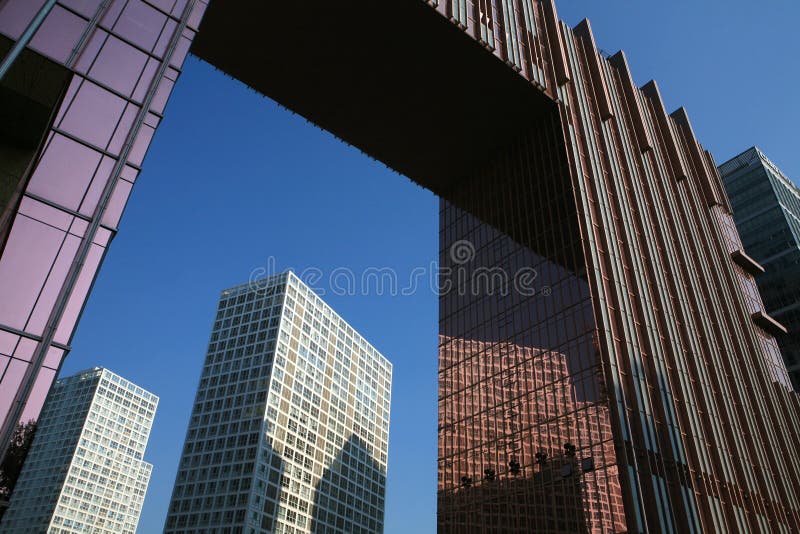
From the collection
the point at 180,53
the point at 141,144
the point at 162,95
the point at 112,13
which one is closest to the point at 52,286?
the point at 141,144

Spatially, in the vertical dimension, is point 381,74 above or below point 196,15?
above

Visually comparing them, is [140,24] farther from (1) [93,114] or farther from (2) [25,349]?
(2) [25,349]

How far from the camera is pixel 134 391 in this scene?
17688 cm

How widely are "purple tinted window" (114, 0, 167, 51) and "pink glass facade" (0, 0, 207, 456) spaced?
47 millimetres

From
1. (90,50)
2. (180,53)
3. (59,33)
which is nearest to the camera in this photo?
(59,33)

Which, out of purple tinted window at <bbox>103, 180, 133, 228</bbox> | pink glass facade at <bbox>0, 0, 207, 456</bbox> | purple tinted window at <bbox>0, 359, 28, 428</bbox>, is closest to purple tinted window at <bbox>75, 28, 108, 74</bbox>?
pink glass facade at <bbox>0, 0, 207, 456</bbox>

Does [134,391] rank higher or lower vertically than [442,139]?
higher

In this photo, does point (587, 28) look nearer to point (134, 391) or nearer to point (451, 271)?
point (451, 271)

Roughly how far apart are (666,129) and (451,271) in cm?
2530

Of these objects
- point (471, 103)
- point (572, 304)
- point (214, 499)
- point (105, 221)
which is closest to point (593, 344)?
point (572, 304)

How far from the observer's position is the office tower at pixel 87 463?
148m

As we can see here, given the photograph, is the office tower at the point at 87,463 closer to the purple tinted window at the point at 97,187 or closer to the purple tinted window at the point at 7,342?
the purple tinted window at the point at 97,187

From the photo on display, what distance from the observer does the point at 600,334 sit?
1518 inches

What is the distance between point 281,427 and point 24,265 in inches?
3754
